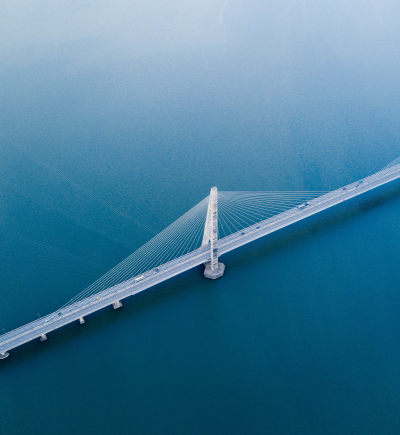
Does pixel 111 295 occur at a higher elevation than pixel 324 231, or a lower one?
lower

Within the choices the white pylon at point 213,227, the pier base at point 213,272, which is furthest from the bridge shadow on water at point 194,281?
the white pylon at point 213,227

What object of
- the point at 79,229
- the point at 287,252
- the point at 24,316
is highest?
the point at 79,229

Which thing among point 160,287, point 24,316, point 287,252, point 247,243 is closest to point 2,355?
point 24,316

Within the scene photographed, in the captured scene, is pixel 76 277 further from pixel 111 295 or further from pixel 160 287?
pixel 160 287

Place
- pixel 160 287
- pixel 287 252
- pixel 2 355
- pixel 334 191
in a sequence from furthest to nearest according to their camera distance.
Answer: pixel 334 191, pixel 287 252, pixel 160 287, pixel 2 355

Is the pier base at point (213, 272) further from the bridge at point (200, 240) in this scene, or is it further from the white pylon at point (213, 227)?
the white pylon at point (213, 227)

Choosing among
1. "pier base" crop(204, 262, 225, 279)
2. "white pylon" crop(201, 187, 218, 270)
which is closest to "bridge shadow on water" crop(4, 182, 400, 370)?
"pier base" crop(204, 262, 225, 279)

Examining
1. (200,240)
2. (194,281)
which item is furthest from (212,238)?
(194,281)
